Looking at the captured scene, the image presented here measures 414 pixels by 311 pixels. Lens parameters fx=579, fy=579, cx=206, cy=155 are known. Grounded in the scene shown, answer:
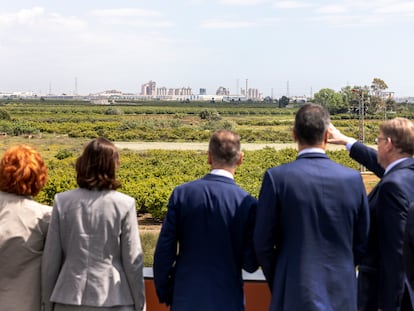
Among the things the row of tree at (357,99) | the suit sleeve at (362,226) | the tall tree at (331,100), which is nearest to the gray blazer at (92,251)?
the suit sleeve at (362,226)

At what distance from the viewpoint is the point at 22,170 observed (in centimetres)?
217

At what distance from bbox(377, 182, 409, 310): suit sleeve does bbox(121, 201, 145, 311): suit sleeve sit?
2.98 ft

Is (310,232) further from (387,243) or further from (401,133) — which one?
(401,133)

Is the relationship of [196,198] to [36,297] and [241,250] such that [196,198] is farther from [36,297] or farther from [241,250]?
[36,297]

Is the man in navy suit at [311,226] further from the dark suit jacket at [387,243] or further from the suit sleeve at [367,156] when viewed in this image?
the suit sleeve at [367,156]

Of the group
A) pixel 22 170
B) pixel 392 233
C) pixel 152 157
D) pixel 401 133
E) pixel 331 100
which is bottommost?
pixel 152 157

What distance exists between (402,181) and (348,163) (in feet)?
64.3

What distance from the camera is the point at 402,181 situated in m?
2.11

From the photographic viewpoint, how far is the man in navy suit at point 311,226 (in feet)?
6.66

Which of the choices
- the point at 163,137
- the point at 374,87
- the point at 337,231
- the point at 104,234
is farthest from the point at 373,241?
the point at 374,87

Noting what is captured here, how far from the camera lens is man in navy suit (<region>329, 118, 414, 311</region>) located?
2.10 m

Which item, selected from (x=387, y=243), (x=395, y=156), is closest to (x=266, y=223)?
(x=387, y=243)

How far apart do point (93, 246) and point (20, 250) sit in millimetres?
292

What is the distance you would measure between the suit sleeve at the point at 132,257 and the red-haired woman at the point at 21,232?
332 mm
